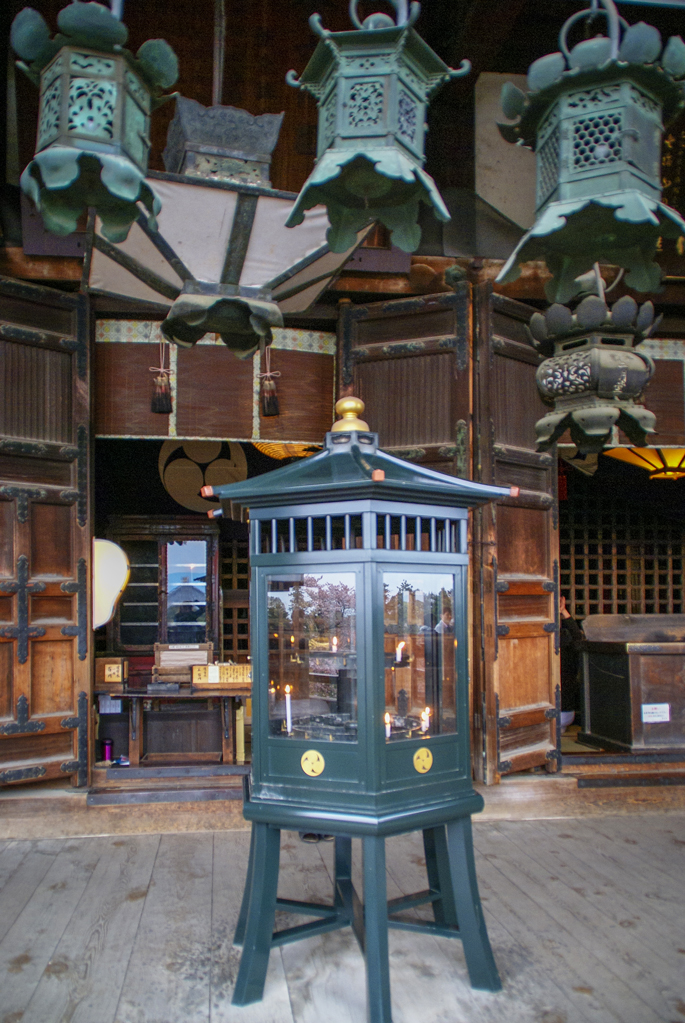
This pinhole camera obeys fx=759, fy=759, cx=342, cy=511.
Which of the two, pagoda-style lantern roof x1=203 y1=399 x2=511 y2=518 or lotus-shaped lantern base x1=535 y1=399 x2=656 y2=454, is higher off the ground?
lotus-shaped lantern base x1=535 y1=399 x2=656 y2=454

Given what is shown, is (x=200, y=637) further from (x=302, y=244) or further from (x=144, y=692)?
(x=302, y=244)

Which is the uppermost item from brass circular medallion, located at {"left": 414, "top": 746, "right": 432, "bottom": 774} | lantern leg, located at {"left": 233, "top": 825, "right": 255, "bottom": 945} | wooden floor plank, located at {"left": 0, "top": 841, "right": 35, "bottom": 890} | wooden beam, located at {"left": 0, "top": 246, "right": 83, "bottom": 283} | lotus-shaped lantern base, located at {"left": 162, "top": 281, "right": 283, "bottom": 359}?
wooden beam, located at {"left": 0, "top": 246, "right": 83, "bottom": 283}

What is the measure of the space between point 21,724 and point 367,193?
145 inches

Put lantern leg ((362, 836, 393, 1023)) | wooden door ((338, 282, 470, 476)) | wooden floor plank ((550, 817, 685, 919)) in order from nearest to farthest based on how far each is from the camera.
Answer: lantern leg ((362, 836, 393, 1023)) → wooden floor plank ((550, 817, 685, 919)) → wooden door ((338, 282, 470, 476))

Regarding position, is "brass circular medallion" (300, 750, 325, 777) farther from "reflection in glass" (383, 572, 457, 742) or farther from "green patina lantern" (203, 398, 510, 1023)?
"reflection in glass" (383, 572, 457, 742)

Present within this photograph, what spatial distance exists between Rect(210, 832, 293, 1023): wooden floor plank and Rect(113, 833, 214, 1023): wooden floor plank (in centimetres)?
3

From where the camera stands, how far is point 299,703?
2.71m

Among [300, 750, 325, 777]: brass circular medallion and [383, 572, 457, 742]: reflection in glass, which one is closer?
[300, 750, 325, 777]: brass circular medallion

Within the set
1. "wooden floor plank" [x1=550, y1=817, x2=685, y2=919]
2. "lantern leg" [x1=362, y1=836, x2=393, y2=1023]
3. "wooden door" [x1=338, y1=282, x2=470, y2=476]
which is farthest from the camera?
"wooden door" [x1=338, y1=282, x2=470, y2=476]

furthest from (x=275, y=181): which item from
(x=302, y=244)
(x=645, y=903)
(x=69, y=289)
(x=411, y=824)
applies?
(x=645, y=903)

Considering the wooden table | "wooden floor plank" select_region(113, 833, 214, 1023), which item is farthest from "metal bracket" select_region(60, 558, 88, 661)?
"wooden floor plank" select_region(113, 833, 214, 1023)

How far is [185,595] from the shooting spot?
22.8 ft

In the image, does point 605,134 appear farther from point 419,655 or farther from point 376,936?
point 376,936

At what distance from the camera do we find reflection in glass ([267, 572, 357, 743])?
8.68ft
